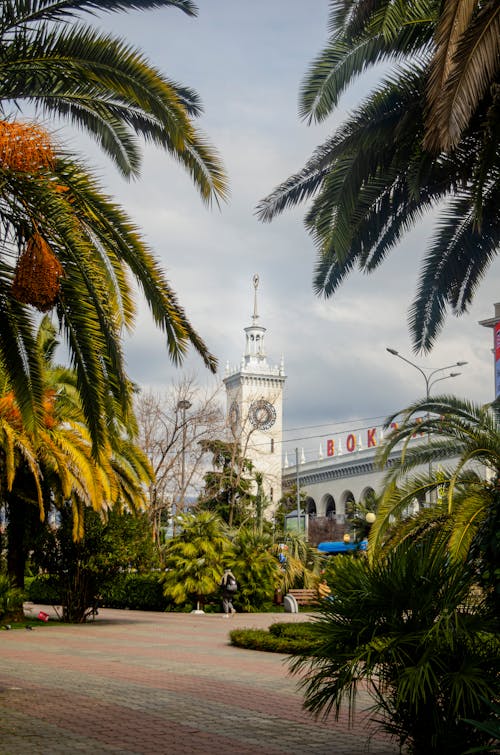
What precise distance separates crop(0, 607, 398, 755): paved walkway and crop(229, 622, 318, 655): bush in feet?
0.74

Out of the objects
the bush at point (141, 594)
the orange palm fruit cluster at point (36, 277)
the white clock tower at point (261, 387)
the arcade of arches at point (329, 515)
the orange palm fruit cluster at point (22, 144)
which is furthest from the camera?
the white clock tower at point (261, 387)

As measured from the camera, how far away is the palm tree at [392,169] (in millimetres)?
9953

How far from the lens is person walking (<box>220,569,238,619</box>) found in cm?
2617

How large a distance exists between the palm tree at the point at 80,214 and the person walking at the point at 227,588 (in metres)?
17.4

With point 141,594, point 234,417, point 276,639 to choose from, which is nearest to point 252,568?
point 141,594

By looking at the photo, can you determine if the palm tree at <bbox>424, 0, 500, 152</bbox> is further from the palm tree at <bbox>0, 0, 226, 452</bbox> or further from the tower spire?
the tower spire

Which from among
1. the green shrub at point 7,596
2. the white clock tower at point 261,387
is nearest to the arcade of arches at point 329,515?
the white clock tower at point 261,387

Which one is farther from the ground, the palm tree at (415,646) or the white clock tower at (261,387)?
the white clock tower at (261,387)

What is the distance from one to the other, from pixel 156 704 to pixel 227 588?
16543 millimetres

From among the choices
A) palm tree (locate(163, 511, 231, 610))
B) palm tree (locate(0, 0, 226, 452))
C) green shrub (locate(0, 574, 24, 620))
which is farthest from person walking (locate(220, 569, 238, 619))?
palm tree (locate(0, 0, 226, 452))

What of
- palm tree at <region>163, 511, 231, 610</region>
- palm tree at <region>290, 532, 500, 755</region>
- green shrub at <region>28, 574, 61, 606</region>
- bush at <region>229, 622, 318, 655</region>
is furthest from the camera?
green shrub at <region>28, 574, 61, 606</region>

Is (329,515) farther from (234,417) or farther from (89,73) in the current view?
(89,73)

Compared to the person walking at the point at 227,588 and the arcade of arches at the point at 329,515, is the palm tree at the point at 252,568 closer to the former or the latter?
the person walking at the point at 227,588

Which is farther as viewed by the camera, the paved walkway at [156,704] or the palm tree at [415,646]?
the paved walkway at [156,704]
